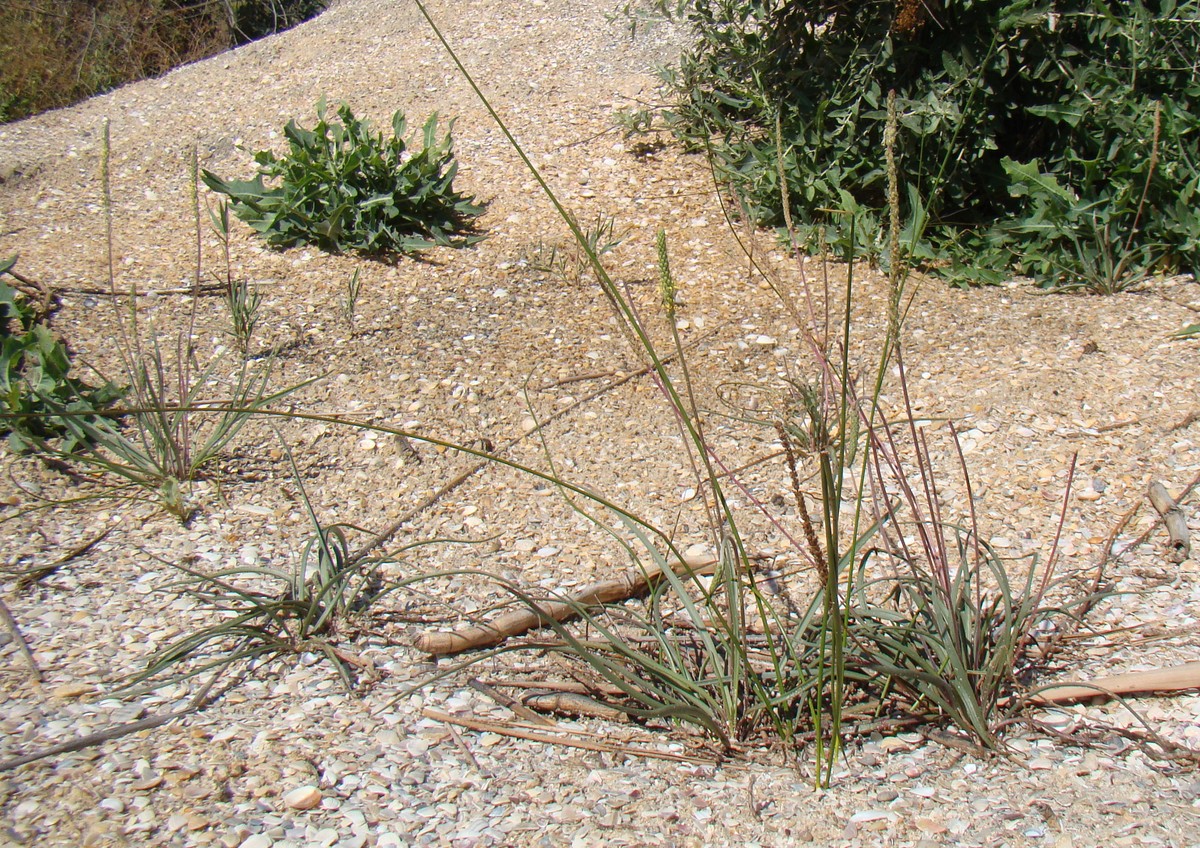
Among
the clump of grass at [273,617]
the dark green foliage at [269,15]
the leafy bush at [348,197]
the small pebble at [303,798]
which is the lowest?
the small pebble at [303,798]

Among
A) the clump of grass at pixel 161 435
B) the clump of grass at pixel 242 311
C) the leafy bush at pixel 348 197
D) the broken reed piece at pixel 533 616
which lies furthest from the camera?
the leafy bush at pixel 348 197

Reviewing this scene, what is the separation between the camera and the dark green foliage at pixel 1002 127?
327 cm

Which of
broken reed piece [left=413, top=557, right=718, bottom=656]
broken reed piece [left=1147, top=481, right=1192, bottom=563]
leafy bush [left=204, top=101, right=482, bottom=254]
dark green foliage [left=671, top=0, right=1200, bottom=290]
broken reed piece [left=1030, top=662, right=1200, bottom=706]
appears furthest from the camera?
leafy bush [left=204, top=101, right=482, bottom=254]

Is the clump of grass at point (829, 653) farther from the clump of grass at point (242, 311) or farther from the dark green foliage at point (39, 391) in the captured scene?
the clump of grass at point (242, 311)

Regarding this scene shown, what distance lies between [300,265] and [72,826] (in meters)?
2.65

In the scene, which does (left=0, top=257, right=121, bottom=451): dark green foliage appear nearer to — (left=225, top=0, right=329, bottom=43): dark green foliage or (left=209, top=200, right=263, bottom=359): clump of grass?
(left=209, top=200, right=263, bottom=359): clump of grass

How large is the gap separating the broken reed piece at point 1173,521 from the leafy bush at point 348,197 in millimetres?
2587

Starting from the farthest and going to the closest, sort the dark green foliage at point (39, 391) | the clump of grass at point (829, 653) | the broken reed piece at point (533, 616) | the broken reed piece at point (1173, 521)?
the dark green foliage at point (39, 391) → the broken reed piece at point (1173, 521) → the broken reed piece at point (533, 616) → the clump of grass at point (829, 653)

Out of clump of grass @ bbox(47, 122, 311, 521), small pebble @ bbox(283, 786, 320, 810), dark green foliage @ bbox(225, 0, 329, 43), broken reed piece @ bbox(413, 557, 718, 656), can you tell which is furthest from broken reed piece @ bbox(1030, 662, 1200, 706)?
dark green foliage @ bbox(225, 0, 329, 43)

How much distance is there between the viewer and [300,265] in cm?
377

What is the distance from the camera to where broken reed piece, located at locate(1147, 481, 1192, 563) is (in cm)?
216

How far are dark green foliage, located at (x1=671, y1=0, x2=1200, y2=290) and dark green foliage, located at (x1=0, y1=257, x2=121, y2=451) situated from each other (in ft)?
6.78

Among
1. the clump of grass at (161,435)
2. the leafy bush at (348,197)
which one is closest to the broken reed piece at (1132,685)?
the clump of grass at (161,435)

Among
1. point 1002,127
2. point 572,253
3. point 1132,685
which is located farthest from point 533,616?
point 1002,127
